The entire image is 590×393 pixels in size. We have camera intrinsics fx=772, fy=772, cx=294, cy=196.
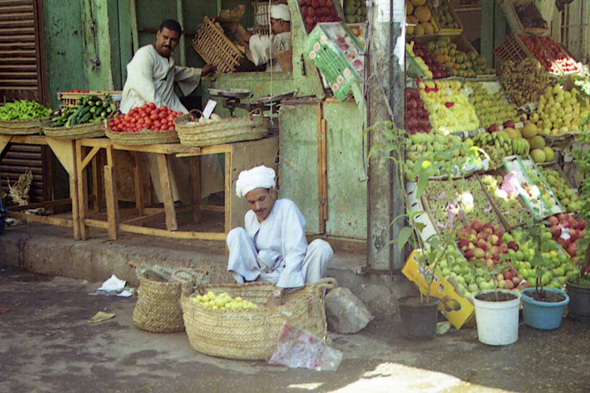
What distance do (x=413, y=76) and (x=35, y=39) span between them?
4077 mm

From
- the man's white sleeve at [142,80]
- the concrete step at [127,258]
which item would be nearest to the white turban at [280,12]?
the man's white sleeve at [142,80]

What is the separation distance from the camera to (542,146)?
7.54 m

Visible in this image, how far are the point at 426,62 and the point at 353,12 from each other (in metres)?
0.88

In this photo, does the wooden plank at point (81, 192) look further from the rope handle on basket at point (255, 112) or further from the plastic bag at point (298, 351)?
Result: the plastic bag at point (298, 351)

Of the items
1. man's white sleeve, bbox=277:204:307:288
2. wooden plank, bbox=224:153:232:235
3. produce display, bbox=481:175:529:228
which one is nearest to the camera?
man's white sleeve, bbox=277:204:307:288

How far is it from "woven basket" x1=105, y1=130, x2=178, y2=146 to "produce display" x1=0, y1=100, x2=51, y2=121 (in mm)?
1418

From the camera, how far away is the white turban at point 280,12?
7.72 meters

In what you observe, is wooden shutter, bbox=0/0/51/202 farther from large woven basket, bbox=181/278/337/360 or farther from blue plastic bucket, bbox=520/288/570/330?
blue plastic bucket, bbox=520/288/570/330

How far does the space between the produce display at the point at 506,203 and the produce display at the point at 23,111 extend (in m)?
4.20

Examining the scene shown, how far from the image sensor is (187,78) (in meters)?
7.80

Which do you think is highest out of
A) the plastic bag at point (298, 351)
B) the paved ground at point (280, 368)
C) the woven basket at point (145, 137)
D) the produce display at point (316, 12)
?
the produce display at point (316, 12)

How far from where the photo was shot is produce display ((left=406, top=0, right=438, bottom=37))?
7176 mm

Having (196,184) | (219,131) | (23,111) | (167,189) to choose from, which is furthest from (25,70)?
(219,131)

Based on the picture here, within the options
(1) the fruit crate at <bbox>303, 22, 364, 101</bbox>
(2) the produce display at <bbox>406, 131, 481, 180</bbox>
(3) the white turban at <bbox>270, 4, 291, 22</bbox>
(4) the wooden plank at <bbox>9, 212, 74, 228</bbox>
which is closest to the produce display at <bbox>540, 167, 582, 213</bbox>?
(2) the produce display at <bbox>406, 131, 481, 180</bbox>
